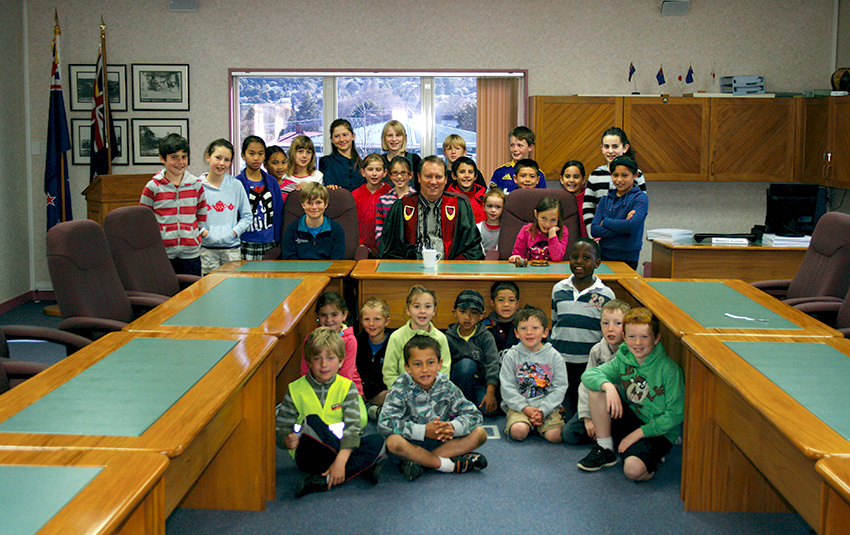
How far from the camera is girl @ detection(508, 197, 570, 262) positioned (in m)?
4.55

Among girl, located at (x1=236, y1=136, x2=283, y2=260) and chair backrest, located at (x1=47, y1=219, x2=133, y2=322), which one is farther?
girl, located at (x1=236, y1=136, x2=283, y2=260)

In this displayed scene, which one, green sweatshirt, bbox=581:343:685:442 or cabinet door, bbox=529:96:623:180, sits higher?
cabinet door, bbox=529:96:623:180

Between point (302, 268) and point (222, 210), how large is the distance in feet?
2.98

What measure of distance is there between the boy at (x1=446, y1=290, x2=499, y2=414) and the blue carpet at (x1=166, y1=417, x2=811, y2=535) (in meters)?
A: 0.62

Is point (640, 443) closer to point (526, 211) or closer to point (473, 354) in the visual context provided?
point (473, 354)

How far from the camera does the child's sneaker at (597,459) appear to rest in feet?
10.7

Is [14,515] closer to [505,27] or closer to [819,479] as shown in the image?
[819,479]

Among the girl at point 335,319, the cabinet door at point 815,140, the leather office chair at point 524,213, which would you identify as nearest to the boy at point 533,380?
the girl at point 335,319

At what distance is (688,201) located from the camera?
742 centimetres

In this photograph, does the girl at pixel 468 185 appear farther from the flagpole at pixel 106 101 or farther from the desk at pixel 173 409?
the flagpole at pixel 106 101

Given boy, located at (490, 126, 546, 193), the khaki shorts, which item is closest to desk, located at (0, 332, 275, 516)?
the khaki shorts

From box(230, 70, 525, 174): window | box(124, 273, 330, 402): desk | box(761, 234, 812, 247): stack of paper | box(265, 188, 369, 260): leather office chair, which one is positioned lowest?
box(124, 273, 330, 402): desk

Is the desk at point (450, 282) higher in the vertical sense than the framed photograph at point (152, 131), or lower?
lower

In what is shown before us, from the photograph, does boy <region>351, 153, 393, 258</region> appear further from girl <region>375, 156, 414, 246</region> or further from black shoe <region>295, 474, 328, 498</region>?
black shoe <region>295, 474, 328, 498</region>
